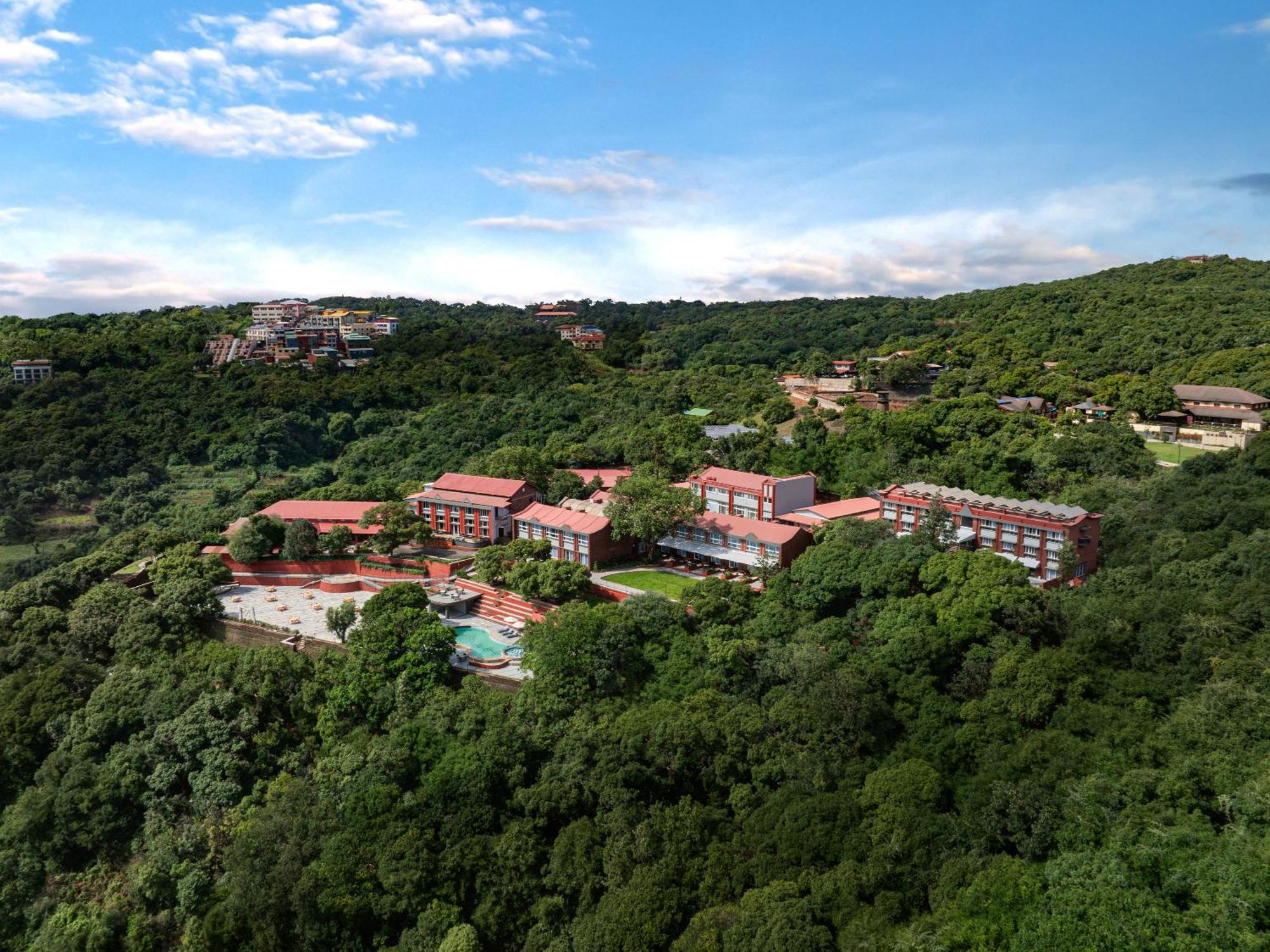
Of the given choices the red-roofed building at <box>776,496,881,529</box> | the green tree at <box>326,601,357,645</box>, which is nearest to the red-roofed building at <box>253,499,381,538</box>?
the green tree at <box>326,601,357,645</box>

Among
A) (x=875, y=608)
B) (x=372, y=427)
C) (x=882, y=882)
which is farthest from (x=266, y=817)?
(x=372, y=427)

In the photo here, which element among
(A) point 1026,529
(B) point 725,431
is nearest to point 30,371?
(B) point 725,431

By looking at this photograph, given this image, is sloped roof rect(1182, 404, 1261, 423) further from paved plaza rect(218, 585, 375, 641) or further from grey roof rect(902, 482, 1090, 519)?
paved plaza rect(218, 585, 375, 641)

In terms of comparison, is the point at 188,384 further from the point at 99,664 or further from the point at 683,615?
the point at 683,615

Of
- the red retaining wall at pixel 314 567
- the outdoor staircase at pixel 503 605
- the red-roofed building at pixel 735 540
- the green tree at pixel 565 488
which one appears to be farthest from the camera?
the green tree at pixel 565 488

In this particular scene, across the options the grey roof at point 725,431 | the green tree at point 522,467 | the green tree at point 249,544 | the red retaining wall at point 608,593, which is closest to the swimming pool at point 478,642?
the red retaining wall at point 608,593

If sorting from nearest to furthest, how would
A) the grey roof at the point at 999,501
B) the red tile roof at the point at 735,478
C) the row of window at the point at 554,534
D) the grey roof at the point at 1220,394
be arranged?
the grey roof at the point at 999,501 → the row of window at the point at 554,534 → the red tile roof at the point at 735,478 → the grey roof at the point at 1220,394

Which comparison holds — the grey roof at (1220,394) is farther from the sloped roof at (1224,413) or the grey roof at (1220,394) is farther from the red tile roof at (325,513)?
the red tile roof at (325,513)
